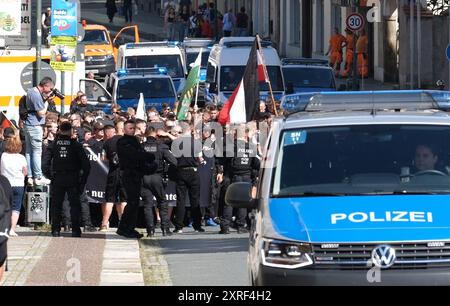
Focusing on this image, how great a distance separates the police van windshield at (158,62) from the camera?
42.7m

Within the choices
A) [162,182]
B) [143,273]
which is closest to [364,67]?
[162,182]

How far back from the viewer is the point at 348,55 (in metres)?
49.0

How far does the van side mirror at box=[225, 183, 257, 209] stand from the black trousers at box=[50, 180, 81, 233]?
31.1ft

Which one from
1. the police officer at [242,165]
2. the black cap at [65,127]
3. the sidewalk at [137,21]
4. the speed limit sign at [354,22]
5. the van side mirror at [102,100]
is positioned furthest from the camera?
the sidewalk at [137,21]

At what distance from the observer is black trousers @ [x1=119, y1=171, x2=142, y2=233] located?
20312 mm

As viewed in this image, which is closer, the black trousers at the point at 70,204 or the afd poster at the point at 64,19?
the black trousers at the point at 70,204

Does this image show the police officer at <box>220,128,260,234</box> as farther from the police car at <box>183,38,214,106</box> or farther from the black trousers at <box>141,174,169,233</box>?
the police car at <box>183,38,214,106</box>

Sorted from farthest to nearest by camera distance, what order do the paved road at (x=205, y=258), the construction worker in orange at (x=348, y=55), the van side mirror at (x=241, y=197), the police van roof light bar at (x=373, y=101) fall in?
the construction worker in orange at (x=348, y=55), the paved road at (x=205, y=258), the police van roof light bar at (x=373, y=101), the van side mirror at (x=241, y=197)

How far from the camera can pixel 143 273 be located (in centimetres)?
1617

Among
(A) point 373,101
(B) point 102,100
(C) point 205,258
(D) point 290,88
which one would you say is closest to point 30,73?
(B) point 102,100

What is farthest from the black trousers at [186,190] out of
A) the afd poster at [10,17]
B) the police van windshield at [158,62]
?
the police van windshield at [158,62]

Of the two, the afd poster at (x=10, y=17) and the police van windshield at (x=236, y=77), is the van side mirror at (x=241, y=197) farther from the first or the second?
the police van windshield at (x=236, y=77)

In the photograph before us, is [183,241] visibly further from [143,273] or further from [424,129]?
[424,129]

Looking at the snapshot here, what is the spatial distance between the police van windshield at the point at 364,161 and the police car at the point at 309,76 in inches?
983
